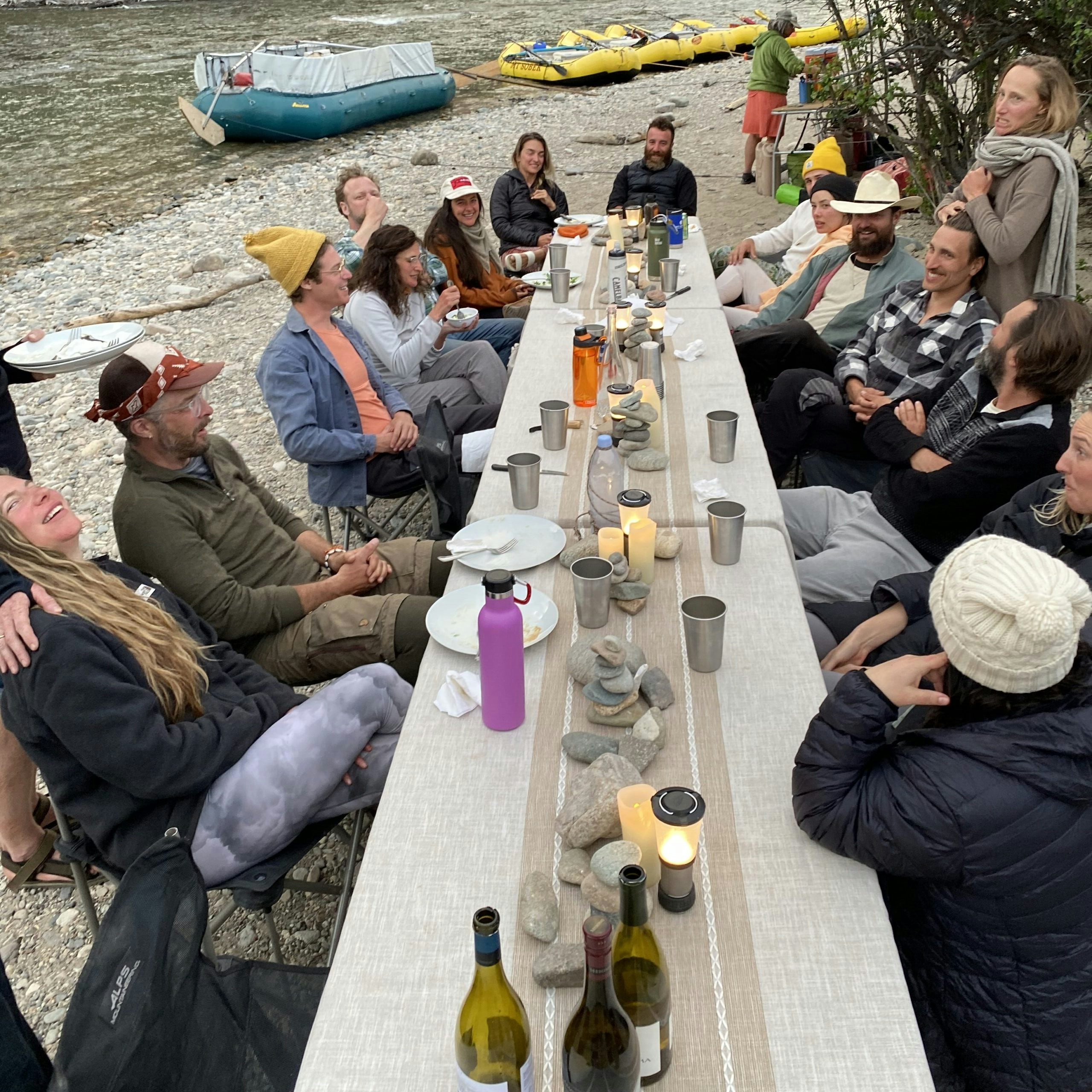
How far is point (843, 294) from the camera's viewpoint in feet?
14.6

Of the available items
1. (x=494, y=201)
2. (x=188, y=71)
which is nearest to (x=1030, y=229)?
(x=494, y=201)

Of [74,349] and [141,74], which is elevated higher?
[74,349]

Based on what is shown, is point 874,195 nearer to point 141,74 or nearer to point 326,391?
point 326,391

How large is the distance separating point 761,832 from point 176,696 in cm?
125

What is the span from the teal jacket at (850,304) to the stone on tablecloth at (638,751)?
295 cm

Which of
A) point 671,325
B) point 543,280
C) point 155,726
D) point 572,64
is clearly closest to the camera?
point 155,726

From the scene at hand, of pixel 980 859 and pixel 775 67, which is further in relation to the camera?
pixel 775 67

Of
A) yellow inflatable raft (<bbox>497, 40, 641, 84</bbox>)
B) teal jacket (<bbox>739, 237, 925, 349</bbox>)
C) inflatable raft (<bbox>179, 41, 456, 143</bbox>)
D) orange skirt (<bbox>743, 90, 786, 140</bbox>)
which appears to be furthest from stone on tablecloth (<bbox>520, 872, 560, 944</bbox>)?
yellow inflatable raft (<bbox>497, 40, 641, 84</bbox>)

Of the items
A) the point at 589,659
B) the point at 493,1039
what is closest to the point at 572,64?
the point at 589,659

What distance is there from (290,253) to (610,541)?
6.75 feet

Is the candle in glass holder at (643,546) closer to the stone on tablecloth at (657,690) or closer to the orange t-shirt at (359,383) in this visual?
the stone on tablecloth at (657,690)

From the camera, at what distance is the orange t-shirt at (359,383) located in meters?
3.78

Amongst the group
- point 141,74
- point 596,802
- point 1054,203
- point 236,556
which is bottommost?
point 141,74

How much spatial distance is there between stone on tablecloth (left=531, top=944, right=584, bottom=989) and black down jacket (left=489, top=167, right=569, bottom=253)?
559cm
